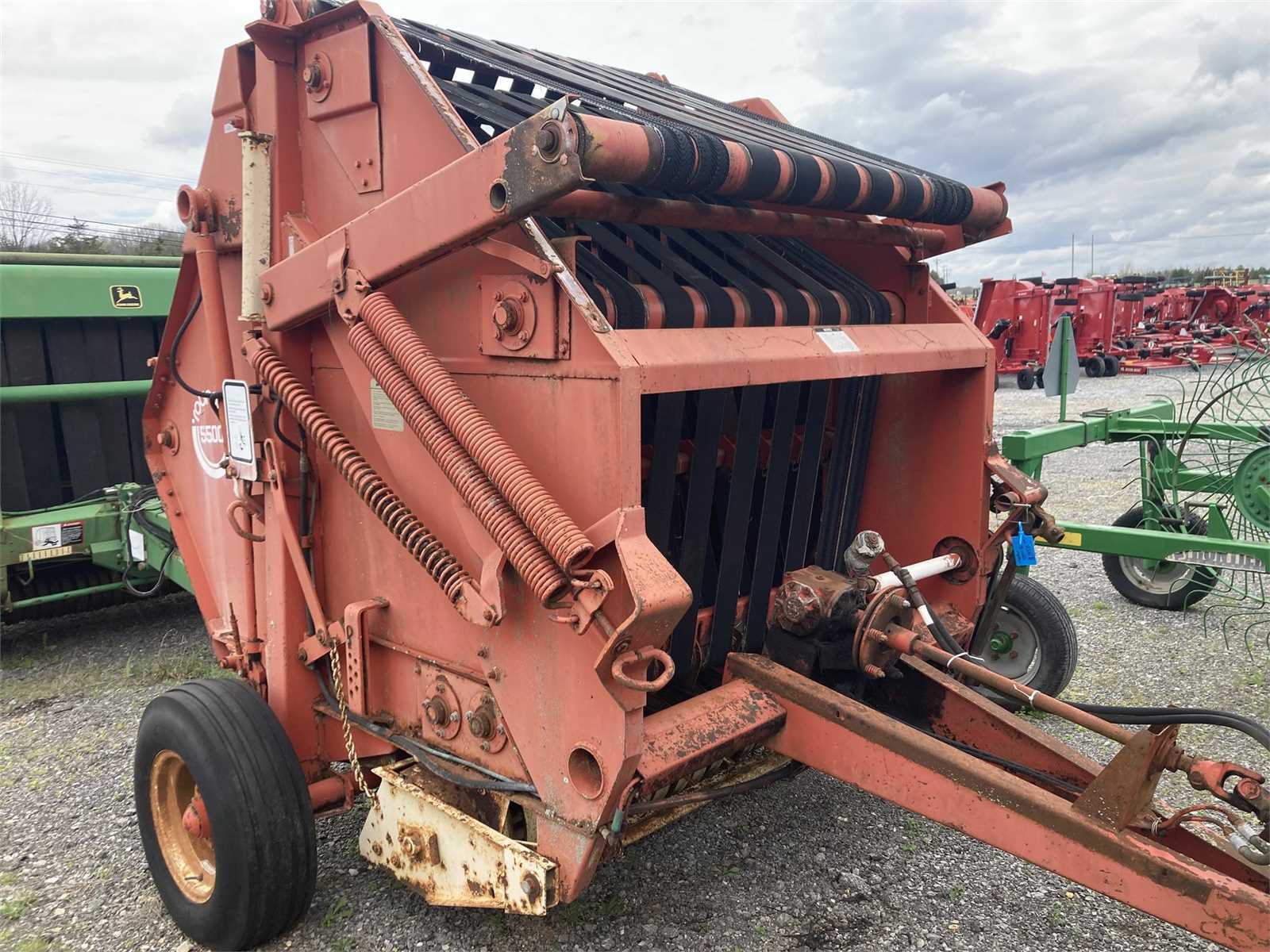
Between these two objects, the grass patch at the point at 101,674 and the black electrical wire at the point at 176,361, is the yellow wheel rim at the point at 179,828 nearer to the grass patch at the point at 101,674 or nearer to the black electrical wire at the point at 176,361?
the black electrical wire at the point at 176,361

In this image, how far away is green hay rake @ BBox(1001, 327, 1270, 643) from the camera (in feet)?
15.3

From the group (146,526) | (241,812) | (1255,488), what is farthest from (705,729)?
(1255,488)

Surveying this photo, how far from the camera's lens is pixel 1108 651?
5.14 meters

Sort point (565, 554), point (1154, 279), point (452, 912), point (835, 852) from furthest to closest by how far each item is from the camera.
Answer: point (1154, 279) → point (835, 852) → point (452, 912) → point (565, 554)

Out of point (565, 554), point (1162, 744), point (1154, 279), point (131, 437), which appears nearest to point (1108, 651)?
point (1162, 744)

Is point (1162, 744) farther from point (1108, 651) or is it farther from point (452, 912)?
point (1108, 651)

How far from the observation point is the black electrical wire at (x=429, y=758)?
2375mm

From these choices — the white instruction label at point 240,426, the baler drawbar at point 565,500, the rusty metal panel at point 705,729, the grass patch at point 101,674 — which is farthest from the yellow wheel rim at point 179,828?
the grass patch at point 101,674

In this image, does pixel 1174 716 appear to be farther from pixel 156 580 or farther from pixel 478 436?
pixel 156 580

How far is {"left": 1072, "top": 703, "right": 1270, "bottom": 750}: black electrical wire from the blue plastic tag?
539 mm

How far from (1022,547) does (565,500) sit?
1772 mm

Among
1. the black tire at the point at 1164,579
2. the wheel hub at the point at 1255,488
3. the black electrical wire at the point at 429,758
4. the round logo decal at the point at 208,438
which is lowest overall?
the black tire at the point at 1164,579

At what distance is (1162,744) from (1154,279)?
25021mm

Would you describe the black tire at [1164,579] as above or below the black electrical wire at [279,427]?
below
